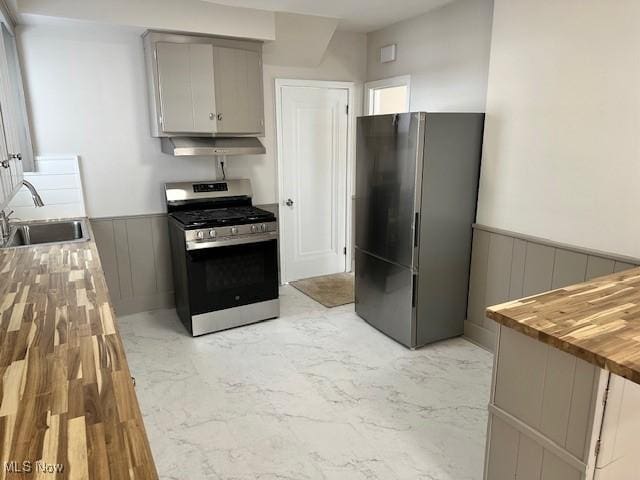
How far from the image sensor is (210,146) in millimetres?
3543

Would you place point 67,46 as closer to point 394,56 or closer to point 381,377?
point 394,56

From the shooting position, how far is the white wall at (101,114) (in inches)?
127

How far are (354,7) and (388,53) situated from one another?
763mm

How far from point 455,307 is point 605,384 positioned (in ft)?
6.50

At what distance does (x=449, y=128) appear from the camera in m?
2.96

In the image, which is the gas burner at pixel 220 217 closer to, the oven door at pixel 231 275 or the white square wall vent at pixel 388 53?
the oven door at pixel 231 275

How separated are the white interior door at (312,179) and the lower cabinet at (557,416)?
10.3ft

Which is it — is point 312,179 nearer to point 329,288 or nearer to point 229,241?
A: point 329,288

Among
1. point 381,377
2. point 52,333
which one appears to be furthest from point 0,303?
point 381,377

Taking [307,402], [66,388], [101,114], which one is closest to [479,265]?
[307,402]

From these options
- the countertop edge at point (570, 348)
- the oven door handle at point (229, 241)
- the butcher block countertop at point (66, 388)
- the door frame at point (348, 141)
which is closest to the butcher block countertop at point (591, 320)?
the countertop edge at point (570, 348)

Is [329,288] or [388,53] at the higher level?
[388,53]

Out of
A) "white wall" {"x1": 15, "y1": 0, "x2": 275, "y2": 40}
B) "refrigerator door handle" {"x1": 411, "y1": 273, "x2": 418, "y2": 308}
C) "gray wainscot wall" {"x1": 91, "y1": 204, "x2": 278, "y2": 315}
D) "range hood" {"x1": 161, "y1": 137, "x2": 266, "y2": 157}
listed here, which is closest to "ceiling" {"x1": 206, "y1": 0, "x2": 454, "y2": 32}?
"white wall" {"x1": 15, "y1": 0, "x2": 275, "y2": 40}

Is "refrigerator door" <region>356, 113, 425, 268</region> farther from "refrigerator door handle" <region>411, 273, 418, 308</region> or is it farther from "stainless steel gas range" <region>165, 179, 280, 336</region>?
"stainless steel gas range" <region>165, 179, 280, 336</region>
